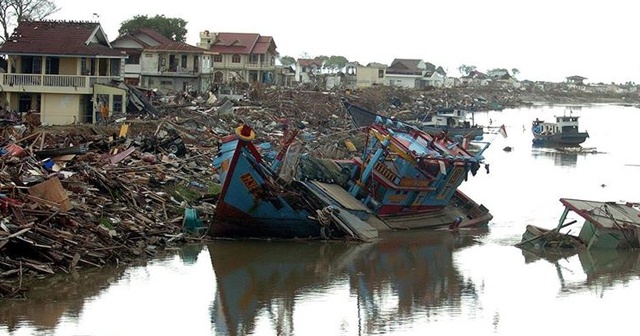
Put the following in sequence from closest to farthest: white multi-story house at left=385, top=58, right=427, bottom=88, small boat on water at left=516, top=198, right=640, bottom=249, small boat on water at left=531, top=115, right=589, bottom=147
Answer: small boat on water at left=516, top=198, right=640, bottom=249 → small boat on water at left=531, top=115, right=589, bottom=147 → white multi-story house at left=385, top=58, right=427, bottom=88

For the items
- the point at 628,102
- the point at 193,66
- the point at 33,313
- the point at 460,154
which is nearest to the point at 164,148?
the point at 460,154

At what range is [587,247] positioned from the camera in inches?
1113

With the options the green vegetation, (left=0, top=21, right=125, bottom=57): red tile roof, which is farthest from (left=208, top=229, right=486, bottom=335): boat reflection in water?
the green vegetation

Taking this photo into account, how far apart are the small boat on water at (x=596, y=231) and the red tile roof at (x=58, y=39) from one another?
21.2m

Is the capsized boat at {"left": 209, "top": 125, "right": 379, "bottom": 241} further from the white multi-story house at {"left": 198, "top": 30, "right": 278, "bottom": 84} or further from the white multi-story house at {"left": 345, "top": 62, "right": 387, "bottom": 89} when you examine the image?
the white multi-story house at {"left": 345, "top": 62, "right": 387, "bottom": 89}

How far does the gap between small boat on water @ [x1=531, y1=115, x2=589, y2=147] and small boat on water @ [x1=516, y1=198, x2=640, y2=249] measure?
39.5 meters

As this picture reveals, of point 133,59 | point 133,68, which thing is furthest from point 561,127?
point 133,59

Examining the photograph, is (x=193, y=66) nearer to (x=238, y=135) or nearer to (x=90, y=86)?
(x=90, y=86)

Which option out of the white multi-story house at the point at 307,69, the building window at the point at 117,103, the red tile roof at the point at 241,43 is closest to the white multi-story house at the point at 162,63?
the red tile roof at the point at 241,43

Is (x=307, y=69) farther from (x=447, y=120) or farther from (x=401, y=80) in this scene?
(x=447, y=120)

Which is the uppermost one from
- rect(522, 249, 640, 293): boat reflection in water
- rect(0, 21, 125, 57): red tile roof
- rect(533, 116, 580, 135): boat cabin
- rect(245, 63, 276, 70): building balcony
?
rect(0, 21, 125, 57): red tile roof

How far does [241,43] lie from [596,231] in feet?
182

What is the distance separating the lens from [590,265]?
2653 cm

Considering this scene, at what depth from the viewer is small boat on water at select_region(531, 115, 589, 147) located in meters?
67.7
